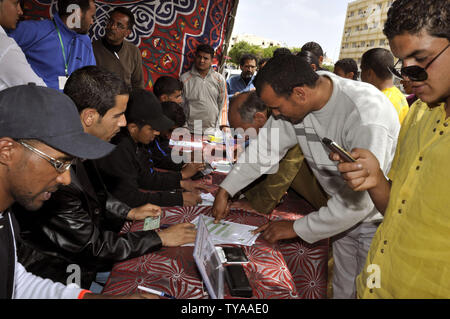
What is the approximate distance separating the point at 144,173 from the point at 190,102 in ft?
7.39

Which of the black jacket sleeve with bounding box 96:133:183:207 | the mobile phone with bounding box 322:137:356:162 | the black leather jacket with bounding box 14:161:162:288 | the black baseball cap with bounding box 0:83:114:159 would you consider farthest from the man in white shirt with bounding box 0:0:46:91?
the mobile phone with bounding box 322:137:356:162

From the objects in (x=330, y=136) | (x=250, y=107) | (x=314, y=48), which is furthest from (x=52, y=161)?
(x=314, y=48)

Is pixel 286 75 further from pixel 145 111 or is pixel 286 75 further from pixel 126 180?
pixel 126 180

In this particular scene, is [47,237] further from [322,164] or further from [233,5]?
[233,5]

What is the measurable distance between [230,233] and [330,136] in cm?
84

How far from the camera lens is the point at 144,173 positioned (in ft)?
8.67

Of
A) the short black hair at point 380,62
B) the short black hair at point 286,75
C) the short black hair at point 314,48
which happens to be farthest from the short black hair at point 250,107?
the short black hair at point 314,48

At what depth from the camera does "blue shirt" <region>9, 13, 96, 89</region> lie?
8.66 feet

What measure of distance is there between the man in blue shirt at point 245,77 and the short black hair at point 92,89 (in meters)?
4.15

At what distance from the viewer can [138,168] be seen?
2.52 meters

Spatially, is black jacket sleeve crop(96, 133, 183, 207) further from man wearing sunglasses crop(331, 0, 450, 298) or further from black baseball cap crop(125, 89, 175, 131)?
man wearing sunglasses crop(331, 0, 450, 298)

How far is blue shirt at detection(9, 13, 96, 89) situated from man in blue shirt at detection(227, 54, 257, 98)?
11.1 ft

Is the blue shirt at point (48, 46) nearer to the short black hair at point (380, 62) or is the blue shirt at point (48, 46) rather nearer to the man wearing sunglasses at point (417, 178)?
the man wearing sunglasses at point (417, 178)

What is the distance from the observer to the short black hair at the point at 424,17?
0.94 metres
